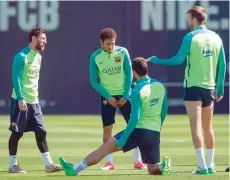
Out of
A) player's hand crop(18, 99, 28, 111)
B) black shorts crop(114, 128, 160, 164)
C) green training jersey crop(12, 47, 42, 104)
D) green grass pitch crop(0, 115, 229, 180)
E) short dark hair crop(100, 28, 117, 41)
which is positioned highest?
short dark hair crop(100, 28, 117, 41)

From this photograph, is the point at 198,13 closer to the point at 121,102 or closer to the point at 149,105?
the point at 149,105

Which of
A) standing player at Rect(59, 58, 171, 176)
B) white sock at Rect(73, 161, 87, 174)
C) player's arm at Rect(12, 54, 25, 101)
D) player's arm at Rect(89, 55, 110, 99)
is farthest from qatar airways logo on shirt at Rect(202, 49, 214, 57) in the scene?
player's arm at Rect(12, 54, 25, 101)

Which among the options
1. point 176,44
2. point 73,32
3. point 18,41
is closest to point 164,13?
point 176,44

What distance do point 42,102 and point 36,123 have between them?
13772 mm

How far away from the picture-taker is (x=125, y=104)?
12180 mm

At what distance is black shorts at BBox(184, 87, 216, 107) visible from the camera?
11.4m

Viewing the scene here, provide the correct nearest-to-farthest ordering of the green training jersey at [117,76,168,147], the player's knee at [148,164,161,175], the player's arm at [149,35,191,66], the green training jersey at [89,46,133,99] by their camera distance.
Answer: the green training jersey at [117,76,168,147], the player's knee at [148,164,161,175], the player's arm at [149,35,191,66], the green training jersey at [89,46,133,99]

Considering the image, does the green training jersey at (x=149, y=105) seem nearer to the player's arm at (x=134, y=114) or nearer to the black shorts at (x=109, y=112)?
the player's arm at (x=134, y=114)

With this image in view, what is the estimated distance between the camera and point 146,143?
35.8 ft

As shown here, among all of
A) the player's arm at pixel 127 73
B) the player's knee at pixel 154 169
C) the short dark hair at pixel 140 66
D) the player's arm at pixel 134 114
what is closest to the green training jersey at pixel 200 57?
the short dark hair at pixel 140 66

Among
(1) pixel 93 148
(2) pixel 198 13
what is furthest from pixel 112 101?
(1) pixel 93 148

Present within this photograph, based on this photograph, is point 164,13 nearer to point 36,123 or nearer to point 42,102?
point 42,102

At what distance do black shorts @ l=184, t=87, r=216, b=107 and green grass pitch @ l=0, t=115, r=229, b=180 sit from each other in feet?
3.06

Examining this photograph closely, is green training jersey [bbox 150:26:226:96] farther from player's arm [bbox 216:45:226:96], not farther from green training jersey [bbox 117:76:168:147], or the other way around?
green training jersey [bbox 117:76:168:147]
